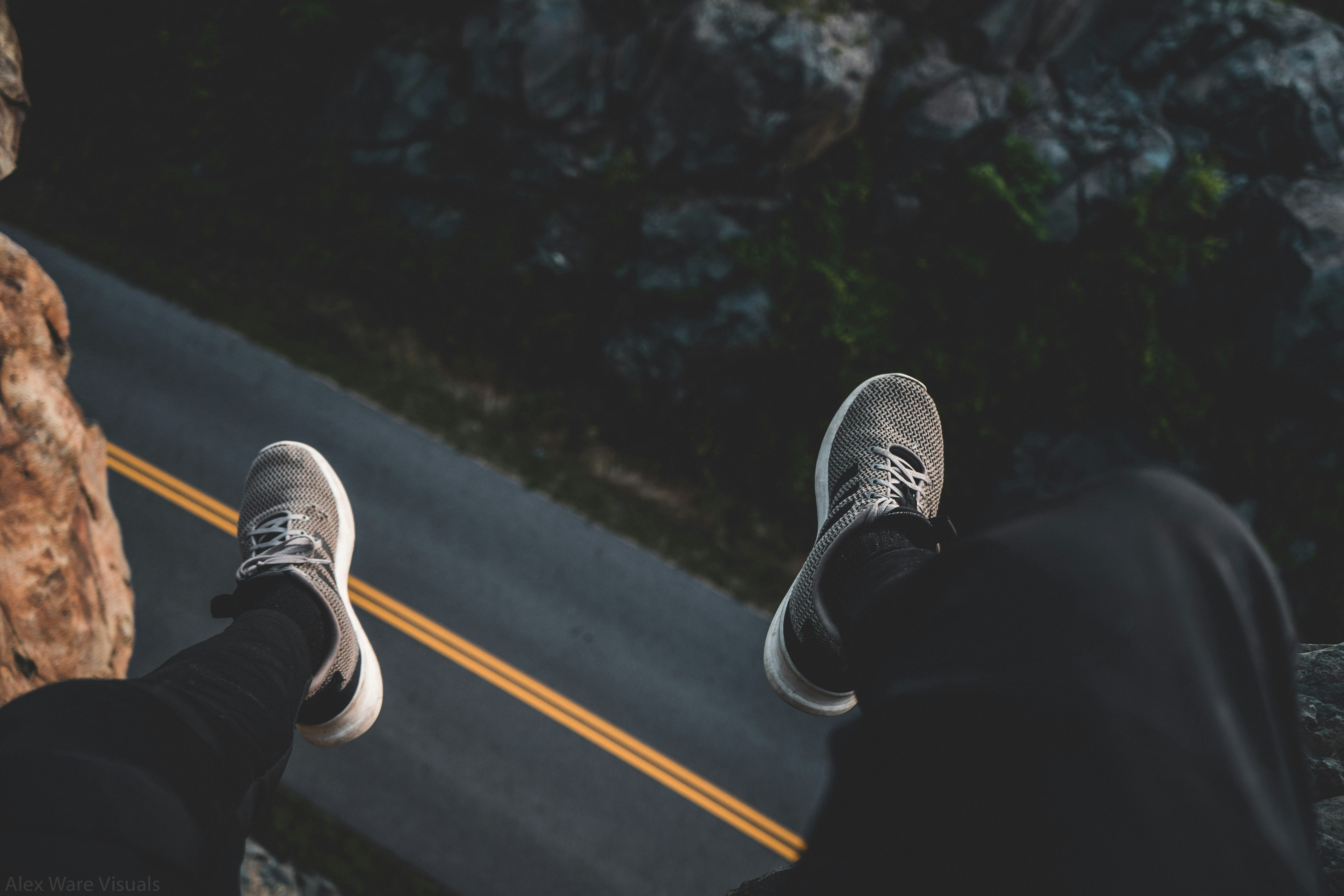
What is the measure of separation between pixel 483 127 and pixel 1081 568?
5151 mm

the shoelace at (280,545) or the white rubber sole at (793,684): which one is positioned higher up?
the white rubber sole at (793,684)

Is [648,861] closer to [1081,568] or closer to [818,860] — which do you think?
[818,860]

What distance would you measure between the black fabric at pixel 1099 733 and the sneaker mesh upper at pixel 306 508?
7.06ft

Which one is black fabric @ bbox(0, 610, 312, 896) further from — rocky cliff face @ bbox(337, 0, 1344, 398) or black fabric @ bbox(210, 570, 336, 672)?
rocky cliff face @ bbox(337, 0, 1344, 398)

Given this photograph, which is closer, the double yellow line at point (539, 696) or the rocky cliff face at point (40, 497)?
the rocky cliff face at point (40, 497)

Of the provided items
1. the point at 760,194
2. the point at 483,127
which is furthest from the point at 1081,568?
the point at 483,127

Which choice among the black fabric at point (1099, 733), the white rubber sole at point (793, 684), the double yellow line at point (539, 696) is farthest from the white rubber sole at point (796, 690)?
the double yellow line at point (539, 696)

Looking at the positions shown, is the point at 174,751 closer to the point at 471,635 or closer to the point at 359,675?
the point at 359,675

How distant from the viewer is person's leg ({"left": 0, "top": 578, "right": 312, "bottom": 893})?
95cm

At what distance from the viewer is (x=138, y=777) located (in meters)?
1.07

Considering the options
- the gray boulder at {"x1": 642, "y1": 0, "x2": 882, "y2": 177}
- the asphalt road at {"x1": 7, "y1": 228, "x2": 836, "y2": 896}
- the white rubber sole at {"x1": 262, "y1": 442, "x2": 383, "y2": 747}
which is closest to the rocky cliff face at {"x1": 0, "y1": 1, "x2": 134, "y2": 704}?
the white rubber sole at {"x1": 262, "y1": 442, "x2": 383, "y2": 747}

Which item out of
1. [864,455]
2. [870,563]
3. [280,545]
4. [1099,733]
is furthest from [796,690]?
[280,545]

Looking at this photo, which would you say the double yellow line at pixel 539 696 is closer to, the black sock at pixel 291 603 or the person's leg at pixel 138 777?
the black sock at pixel 291 603

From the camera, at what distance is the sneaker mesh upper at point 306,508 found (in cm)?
244
